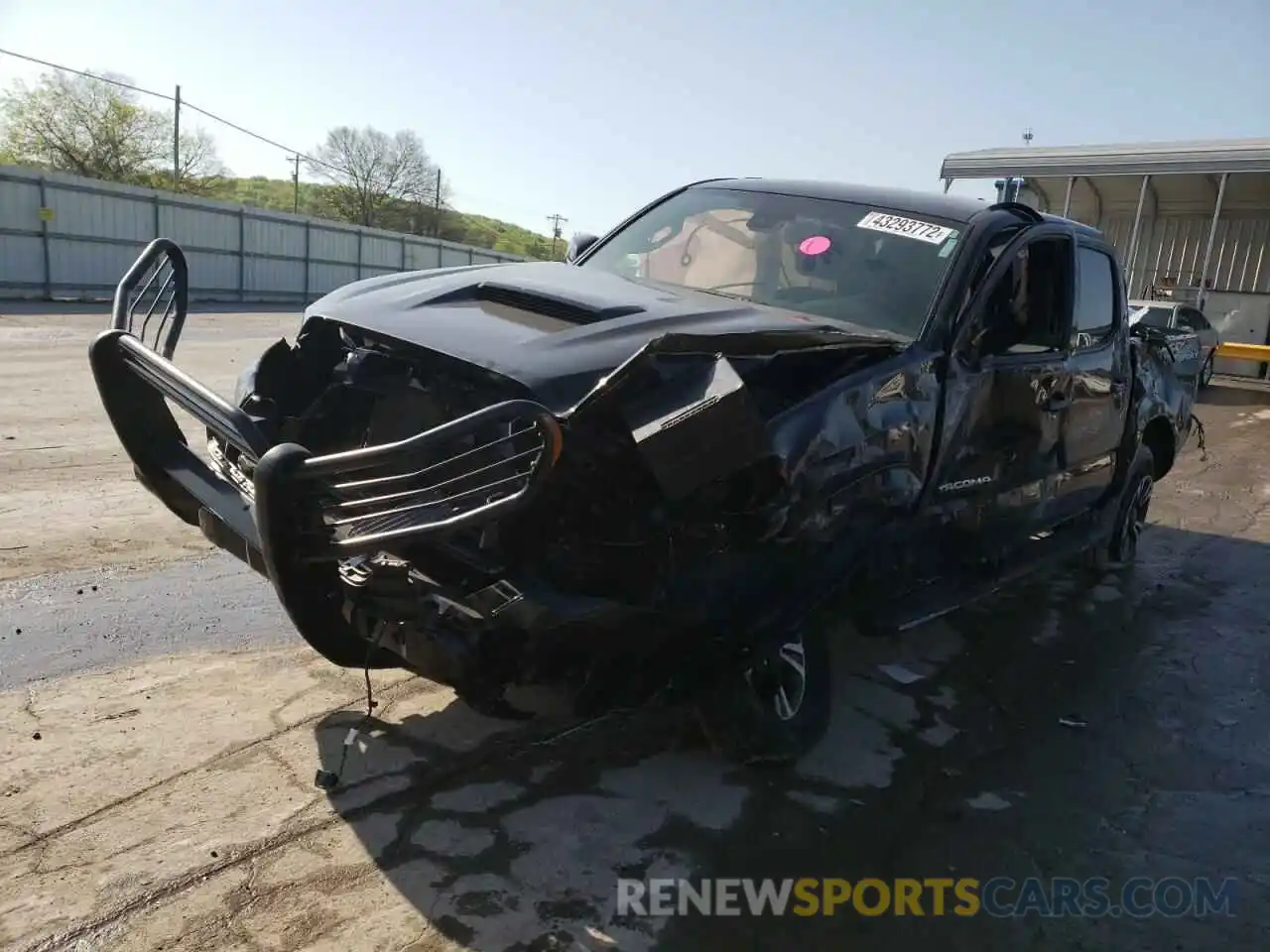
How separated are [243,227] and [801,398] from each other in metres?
27.4

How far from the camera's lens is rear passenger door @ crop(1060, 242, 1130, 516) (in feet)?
16.6

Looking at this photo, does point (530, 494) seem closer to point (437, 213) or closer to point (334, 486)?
point (334, 486)

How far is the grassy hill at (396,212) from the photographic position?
187ft

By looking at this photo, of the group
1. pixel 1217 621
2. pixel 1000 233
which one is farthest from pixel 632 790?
pixel 1217 621

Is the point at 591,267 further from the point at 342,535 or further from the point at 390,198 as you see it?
the point at 390,198

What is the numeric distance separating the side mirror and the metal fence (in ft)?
67.2

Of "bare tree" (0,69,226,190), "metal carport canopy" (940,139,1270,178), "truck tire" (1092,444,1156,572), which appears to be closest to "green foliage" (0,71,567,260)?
"bare tree" (0,69,226,190)

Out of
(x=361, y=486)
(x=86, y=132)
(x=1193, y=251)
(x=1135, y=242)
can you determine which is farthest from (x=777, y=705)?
(x=86, y=132)

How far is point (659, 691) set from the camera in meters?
3.16

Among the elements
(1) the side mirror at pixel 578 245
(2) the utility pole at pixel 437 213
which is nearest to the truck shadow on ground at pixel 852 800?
(1) the side mirror at pixel 578 245

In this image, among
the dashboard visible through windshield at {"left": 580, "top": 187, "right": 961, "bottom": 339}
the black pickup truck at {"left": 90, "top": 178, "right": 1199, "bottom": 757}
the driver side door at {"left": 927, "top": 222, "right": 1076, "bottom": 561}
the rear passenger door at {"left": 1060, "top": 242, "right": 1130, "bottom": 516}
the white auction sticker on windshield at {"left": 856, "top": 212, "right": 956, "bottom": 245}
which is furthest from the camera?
the rear passenger door at {"left": 1060, "top": 242, "right": 1130, "bottom": 516}

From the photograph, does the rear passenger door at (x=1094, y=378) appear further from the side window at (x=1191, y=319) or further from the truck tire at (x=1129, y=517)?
the side window at (x=1191, y=319)

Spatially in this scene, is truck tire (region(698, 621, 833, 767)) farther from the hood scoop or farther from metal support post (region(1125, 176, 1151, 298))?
metal support post (region(1125, 176, 1151, 298))

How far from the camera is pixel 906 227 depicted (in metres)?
4.42
